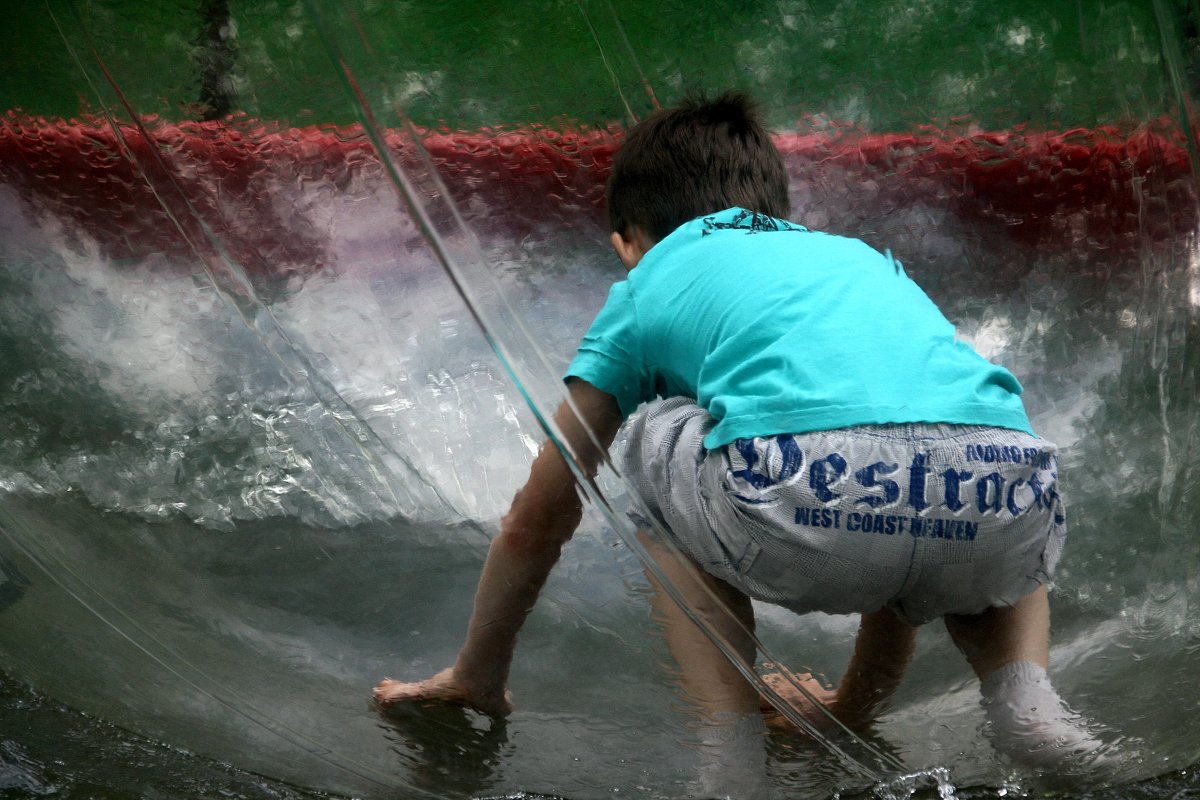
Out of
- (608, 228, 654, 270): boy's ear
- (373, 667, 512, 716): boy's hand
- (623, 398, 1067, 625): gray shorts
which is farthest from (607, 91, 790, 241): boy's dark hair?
(373, 667, 512, 716): boy's hand

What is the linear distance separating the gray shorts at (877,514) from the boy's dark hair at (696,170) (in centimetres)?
27

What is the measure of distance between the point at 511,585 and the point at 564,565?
39 millimetres

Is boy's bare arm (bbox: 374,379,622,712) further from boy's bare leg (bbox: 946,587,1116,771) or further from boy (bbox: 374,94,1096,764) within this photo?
boy's bare leg (bbox: 946,587,1116,771)

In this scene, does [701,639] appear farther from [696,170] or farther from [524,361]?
[696,170]

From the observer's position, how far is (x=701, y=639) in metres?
0.81

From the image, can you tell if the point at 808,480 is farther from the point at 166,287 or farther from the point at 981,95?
the point at 981,95

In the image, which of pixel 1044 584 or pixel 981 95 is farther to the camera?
pixel 981 95

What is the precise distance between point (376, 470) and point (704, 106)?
1.41 feet

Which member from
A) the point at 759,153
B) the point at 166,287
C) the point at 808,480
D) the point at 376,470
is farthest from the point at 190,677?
the point at 759,153

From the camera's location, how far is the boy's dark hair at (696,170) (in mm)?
977

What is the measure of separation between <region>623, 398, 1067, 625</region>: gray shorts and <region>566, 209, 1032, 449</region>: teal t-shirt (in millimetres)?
15

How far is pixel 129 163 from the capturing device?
3.84 feet

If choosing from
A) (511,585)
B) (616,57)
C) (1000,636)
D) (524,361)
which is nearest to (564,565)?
(511,585)

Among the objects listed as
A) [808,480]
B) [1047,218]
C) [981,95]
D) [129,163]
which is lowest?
[808,480]
